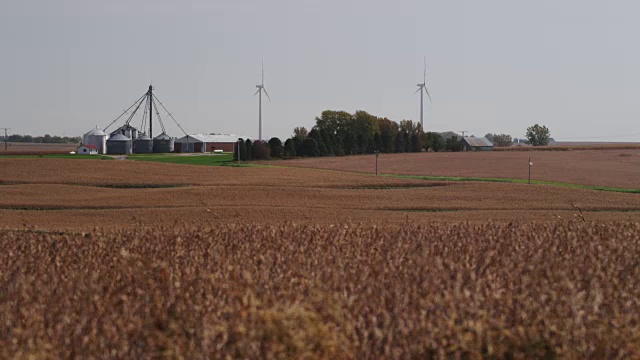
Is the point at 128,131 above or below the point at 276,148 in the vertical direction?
above

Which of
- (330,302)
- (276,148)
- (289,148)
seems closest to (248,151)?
(276,148)

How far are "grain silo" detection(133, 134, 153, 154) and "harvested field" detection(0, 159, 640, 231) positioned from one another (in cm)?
5665

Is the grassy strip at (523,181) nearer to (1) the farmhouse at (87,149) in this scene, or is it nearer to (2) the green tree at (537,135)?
(1) the farmhouse at (87,149)

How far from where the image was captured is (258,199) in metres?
38.2

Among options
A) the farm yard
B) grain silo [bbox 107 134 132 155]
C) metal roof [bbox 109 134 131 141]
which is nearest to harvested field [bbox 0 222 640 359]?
the farm yard

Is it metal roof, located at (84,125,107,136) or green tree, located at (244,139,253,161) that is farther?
metal roof, located at (84,125,107,136)

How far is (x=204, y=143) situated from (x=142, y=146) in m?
11.0

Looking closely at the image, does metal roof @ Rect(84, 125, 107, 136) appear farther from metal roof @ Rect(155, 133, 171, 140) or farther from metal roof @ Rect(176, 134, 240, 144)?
metal roof @ Rect(176, 134, 240, 144)

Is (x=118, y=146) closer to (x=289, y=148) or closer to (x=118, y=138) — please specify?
(x=118, y=138)

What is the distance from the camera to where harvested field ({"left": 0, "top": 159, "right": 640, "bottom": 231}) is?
29859 millimetres

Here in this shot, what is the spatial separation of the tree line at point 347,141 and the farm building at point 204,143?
14.0 m

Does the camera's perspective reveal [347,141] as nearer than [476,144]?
Yes

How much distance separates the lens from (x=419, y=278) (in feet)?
28.7

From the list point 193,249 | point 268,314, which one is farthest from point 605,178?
point 268,314
